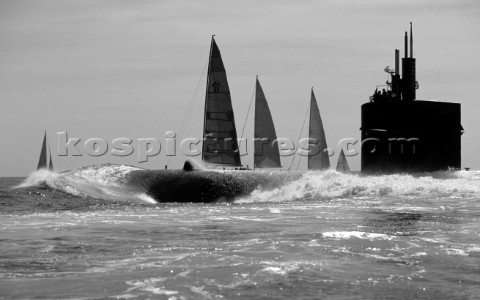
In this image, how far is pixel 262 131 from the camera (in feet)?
200

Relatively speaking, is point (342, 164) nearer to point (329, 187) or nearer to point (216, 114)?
point (216, 114)

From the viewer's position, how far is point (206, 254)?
16.5 metres

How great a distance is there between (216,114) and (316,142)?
18.0m

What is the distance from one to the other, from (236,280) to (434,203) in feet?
75.1

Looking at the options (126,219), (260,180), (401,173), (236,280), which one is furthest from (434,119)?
(236,280)

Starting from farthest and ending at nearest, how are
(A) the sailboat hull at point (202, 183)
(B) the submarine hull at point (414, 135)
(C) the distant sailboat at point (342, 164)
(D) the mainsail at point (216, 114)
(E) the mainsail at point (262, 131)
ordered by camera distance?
(C) the distant sailboat at point (342, 164)
(E) the mainsail at point (262, 131)
(D) the mainsail at point (216, 114)
(B) the submarine hull at point (414, 135)
(A) the sailboat hull at point (202, 183)

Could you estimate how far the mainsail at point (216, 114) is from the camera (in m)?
52.6

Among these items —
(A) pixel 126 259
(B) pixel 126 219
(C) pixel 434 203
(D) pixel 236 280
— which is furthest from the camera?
(C) pixel 434 203

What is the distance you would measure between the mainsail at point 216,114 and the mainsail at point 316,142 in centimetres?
1628

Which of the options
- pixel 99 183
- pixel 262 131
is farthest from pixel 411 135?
pixel 99 183

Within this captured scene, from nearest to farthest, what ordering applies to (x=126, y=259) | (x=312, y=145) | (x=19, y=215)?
(x=126, y=259) → (x=19, y=215) → (x=312, y=145)

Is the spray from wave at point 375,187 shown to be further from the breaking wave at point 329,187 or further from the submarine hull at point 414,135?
the submarine hull at point 414,135

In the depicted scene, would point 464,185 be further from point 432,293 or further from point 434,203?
point 432,293

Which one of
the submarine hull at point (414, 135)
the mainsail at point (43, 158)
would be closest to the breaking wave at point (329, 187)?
the submarine hull at point (414, 135)
